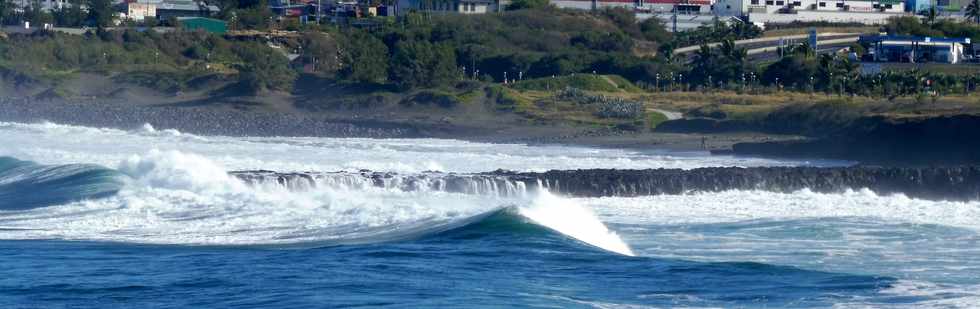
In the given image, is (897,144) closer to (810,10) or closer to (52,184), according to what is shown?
(52,184)

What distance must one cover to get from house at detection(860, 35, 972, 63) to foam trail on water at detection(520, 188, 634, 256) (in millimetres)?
42745

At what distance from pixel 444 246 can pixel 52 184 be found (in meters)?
11.5

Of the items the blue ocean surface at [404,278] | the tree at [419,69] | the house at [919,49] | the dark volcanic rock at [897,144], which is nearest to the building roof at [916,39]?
the house at [919,49]

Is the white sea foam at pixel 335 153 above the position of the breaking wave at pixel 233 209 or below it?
below

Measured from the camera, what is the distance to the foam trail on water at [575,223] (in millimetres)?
19859

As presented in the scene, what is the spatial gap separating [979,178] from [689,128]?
15890mm

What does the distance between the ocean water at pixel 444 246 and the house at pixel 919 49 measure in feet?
120

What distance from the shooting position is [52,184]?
27.9 m

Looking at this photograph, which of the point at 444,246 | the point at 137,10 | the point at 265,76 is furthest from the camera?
the point at 137,10

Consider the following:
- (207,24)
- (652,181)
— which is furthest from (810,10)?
(652,181)

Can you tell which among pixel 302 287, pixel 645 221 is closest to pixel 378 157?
pixel 645 221

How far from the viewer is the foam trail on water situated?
782 inches

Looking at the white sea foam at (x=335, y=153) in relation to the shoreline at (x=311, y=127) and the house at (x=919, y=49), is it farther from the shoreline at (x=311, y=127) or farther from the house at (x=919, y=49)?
the house at (x=919, y=49)

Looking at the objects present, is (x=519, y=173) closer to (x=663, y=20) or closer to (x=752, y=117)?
(x=752, y=117)
